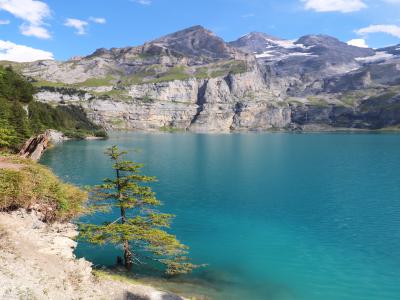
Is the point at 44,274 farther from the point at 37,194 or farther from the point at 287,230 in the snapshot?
the point at 287,230

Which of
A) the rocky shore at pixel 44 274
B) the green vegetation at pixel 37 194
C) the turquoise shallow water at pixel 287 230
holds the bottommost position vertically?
the turquoise shallow water at pixel 287 230

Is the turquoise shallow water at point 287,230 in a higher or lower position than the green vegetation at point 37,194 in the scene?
lower

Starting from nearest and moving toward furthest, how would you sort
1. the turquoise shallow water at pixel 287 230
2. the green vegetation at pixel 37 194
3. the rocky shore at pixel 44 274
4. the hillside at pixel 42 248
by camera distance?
the rocky shore at pixel 44 274
the hillside at pixel 42 248
the green vegetation at pixel 37 194
the turquoise shallow water at pixel 287 230

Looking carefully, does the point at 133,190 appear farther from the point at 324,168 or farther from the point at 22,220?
the point at 324,168

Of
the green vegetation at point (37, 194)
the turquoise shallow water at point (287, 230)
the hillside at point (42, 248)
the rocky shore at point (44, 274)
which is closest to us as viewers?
the rocky shore at point (44, 274)

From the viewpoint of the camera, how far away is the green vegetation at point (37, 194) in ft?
105

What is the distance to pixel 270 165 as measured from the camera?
397 feet

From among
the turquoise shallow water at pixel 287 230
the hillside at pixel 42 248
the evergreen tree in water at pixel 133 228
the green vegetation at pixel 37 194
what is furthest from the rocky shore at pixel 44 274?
the turquoise shallow water at pixel 287 230

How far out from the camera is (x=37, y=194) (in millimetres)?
34625

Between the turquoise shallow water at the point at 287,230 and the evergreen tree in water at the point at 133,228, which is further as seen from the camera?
the turquoise shallow water at the point at 287,230

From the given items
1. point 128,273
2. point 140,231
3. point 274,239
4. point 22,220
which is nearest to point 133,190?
point 140,231

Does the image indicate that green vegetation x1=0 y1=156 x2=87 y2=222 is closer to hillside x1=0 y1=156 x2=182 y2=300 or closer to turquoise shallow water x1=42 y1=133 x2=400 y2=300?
hillside x1=0 y1=156 x2=182 y2=300

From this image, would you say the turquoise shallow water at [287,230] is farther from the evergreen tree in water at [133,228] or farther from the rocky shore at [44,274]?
the rocky shore at [44,274]

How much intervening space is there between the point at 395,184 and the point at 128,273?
7132cm
